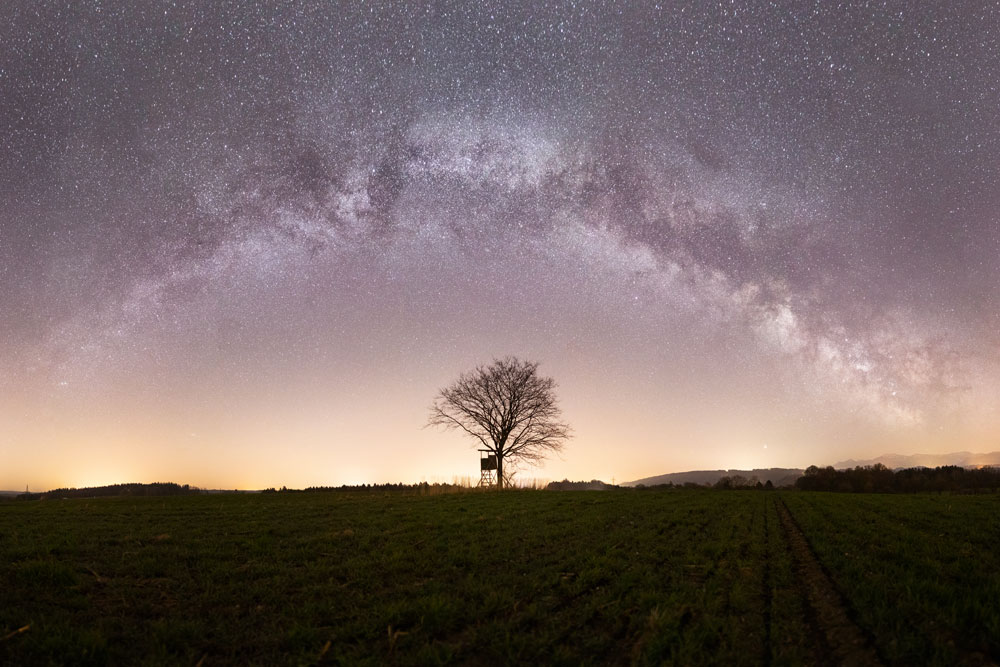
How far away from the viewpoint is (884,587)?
7270 millimetres

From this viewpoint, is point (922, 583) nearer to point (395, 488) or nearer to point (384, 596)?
point (384, 596)

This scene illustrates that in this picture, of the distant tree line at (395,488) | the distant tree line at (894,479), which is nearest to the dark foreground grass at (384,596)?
the distant tree line at (395,488)

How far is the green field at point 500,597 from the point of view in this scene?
209 inches

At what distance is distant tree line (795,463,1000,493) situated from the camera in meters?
57.1

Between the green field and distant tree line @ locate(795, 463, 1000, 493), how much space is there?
6007 centimetres

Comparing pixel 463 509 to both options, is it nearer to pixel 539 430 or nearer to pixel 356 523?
pixel 356 523

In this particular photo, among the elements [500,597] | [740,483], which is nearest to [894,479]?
[740,483]

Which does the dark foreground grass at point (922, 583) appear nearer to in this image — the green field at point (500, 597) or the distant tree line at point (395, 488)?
the green field at point (500, 597)

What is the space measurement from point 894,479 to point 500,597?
77.2m

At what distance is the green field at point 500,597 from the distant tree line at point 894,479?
60.1 meters

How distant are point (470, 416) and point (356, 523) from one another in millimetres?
35862

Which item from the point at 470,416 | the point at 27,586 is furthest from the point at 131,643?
the point at 470,416

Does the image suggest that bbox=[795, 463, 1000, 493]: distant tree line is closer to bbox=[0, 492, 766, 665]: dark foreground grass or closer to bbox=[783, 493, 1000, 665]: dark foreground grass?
bbox=[783, 493, 1000, 665]: dark foreground grass

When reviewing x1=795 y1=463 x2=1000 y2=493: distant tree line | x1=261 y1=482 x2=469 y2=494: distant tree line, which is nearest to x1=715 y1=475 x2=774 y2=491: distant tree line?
x1=795 y1=463 x2=1000 y2=493: distant tree line
